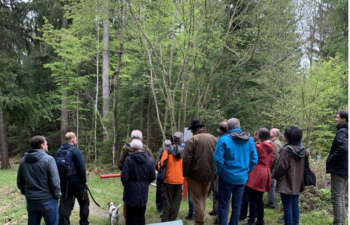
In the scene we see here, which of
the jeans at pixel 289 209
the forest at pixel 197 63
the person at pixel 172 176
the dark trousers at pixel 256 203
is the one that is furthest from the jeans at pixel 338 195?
the forest at pixel 197 63

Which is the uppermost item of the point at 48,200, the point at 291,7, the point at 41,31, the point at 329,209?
the point at 41,31

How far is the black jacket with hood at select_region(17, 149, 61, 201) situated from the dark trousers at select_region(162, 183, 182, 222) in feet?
6.64

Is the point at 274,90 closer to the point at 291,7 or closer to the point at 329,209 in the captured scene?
the point at 291,7

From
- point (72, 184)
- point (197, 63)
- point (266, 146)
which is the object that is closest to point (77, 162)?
point (72, 184)

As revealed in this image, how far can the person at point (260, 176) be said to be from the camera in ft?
15.4

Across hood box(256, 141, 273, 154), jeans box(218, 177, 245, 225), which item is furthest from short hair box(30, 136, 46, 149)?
hood box(256, 141, 273, 154)

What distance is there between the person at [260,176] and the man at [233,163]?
0.48 m

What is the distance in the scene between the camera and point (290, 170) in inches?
170

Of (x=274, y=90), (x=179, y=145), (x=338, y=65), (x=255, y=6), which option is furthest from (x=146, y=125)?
(x=338, y=65)

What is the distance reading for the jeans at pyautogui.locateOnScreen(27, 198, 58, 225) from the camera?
376 centimetres

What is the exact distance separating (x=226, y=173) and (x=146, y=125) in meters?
10.5

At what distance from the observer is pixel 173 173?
16.5 feet

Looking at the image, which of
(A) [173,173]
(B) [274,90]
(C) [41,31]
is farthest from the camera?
(C) [41,31]

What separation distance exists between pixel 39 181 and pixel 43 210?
1.40 ft
